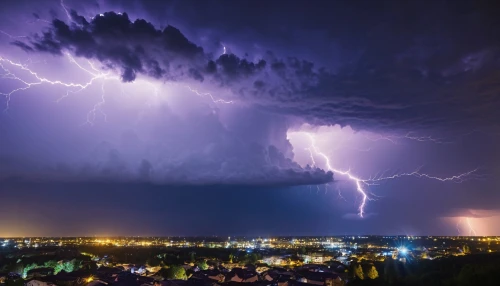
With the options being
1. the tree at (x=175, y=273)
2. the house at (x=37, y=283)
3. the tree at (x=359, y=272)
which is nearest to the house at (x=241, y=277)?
the tree at (x=175, y=273)

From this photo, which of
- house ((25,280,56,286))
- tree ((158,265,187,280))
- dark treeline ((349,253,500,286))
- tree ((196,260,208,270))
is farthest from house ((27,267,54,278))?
dark treeline ((349,253,500,286))

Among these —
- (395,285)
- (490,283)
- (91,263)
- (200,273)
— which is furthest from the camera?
(91,263)

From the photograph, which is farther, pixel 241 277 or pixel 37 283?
pixel 241 277

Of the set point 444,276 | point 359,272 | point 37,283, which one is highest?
point 444,276

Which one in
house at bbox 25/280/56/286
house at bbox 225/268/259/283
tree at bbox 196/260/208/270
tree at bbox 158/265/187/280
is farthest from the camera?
tree at bbox 196/260/208/270

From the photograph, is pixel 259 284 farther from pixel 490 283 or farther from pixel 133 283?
pixel 490 283

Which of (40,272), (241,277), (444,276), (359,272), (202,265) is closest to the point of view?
(444,276)

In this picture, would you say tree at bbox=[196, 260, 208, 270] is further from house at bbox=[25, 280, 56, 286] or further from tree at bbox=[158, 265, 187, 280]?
house at bbox=[25, 280, 56, 286]

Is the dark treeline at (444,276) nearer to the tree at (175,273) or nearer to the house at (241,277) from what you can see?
the house at (241,277)

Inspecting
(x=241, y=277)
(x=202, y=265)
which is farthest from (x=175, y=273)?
(x=202, y=265)

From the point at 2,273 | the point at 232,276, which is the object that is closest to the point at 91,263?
the point at 2,273

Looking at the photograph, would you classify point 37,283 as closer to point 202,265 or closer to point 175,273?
point 175,273
